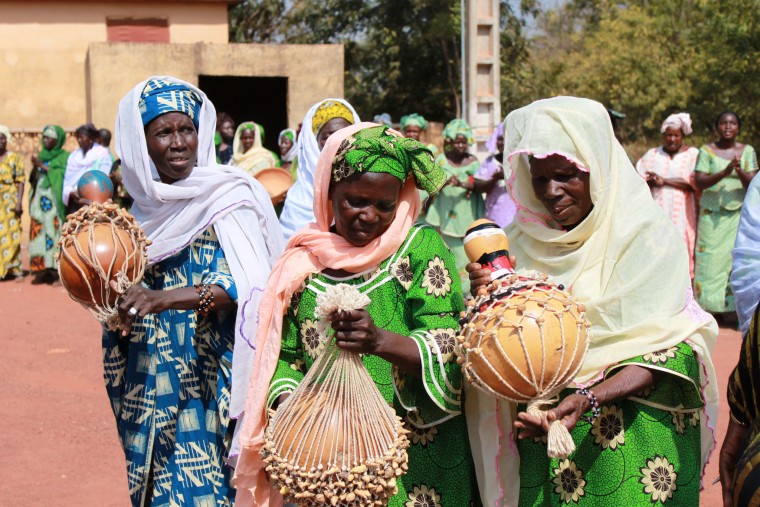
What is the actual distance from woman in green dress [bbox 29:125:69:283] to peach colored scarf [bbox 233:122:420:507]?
41.0 ft

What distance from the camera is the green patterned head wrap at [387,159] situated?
3.21 meters

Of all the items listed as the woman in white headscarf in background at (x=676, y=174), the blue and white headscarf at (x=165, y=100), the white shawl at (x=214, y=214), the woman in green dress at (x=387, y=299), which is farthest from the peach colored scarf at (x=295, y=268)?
the woman in white headscarf in background at (x=676, y=174)

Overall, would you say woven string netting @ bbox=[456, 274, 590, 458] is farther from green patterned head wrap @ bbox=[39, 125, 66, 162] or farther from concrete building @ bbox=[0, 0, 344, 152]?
concrete building @ bbox=[0, 0, 344, 152]

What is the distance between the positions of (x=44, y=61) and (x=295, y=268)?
57.5ft

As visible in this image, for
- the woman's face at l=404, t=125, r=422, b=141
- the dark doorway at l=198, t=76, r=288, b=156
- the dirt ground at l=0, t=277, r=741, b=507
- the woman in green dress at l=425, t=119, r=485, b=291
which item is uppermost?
the dark doorway at l=198, t=76, r=288, b=156

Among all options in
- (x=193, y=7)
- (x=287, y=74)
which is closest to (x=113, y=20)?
(x=193, y=7)

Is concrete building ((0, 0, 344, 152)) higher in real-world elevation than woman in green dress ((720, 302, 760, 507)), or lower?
higher

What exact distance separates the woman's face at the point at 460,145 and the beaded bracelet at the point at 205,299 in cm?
815

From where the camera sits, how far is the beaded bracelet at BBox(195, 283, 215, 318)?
13.2 feet

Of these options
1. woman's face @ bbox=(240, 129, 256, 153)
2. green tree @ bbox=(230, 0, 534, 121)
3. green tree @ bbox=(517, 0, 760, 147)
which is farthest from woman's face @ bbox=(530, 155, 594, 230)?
green tree @ bbox=(230, 0, 534, 121)

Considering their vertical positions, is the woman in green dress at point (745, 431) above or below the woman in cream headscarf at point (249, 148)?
below

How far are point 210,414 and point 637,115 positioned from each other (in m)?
25.9

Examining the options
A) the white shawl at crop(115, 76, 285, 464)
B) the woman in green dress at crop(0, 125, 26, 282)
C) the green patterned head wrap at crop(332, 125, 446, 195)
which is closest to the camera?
the green patterned head wrap at crop(332, 125, 446, 195)

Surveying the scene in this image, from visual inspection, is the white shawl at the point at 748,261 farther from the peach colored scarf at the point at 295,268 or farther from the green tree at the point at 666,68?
the green tree at the point at 666,68
